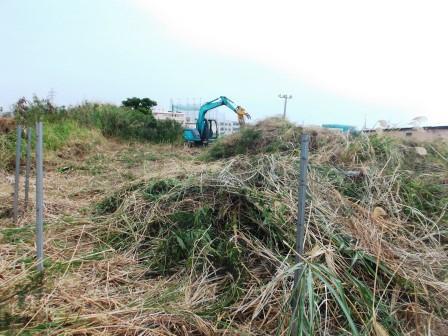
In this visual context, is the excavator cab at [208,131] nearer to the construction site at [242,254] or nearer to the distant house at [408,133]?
the distant house at [408,133]

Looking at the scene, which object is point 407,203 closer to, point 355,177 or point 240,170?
point 355,177

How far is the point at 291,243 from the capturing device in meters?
2.31

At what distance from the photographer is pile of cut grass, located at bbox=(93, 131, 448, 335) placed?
6.07ft

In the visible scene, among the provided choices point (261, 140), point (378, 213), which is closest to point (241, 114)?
point (261, 140)

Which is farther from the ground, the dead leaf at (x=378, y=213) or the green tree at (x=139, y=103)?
the green tree at (x=139, y=103)

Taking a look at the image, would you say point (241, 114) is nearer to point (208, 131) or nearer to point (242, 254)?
point (208, 131)

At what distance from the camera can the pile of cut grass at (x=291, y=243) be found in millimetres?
1849

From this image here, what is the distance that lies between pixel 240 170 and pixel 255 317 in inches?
66.6

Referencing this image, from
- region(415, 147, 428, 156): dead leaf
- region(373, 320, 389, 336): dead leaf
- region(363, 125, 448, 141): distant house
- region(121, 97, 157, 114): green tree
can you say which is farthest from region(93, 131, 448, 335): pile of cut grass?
region(121, 97, 157, 114): green tree

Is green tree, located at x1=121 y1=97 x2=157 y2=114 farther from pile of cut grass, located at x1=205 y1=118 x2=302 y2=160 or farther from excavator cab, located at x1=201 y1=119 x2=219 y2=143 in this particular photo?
pile of cut grass, located at x1=205 y1=118 x2=302 y2=160

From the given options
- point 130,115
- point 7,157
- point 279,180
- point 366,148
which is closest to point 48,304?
point 279,180

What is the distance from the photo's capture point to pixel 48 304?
5.82 feet

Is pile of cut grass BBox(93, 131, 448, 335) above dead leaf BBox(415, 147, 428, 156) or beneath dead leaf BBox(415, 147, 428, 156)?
beneath

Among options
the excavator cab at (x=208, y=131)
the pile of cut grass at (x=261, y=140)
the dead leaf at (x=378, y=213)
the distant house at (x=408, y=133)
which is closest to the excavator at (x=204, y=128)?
the excavator cab at (x=208, y=131)
